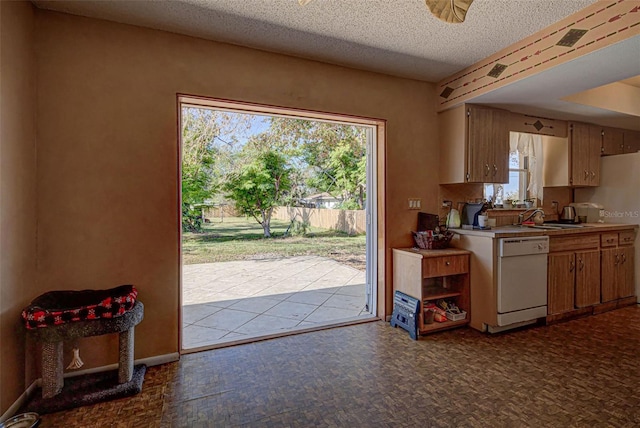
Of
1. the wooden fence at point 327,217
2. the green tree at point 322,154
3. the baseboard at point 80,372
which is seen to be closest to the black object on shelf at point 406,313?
the baseboard at point 80,372

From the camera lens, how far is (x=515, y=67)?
2598 mm

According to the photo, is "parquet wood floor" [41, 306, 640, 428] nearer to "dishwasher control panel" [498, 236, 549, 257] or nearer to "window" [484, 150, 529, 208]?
"dishwasher control panel" [498, 236, 549, 257]

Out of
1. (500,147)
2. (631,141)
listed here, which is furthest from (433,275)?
(631,141)

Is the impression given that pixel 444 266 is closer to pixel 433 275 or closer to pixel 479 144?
pixel 433 275

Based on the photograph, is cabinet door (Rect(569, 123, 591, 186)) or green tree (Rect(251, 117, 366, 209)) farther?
green tree (Rect(251, 117, 366, 209))

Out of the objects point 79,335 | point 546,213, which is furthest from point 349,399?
point 546,213

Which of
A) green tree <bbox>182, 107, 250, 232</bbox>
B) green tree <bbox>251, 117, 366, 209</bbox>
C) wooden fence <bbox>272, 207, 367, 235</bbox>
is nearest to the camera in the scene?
green tree <bbox>182, 107, 250, 232</bbox>

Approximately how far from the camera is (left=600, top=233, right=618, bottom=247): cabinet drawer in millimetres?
3425

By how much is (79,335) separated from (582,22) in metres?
3.93

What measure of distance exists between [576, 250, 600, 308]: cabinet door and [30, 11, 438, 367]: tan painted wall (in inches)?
137

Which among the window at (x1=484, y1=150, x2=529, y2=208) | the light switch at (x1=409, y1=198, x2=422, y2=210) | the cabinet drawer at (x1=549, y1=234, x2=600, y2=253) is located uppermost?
the window at (x1=484, y1=150, x2=529, y2=208)

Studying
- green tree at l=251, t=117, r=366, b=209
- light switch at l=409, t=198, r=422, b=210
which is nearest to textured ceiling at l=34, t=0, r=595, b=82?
light switch at l=409, t=198, r=422, b=210

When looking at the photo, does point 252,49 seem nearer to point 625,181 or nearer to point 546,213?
point 546,213

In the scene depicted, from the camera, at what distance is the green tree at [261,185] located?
759cm
